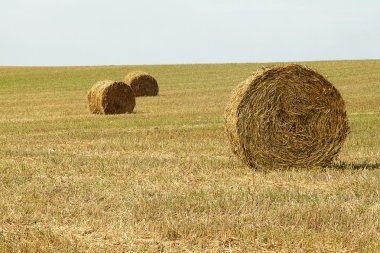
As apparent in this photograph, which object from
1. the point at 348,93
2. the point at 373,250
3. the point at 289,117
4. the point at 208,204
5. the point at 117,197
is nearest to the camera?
the point at 373,250

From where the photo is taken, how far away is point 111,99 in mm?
25328

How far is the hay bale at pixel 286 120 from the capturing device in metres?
12.0

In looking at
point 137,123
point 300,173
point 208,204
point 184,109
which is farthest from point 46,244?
point 184,109

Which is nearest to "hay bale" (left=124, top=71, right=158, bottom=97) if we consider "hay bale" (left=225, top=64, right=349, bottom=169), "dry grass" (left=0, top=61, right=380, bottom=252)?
"dry grass" (left=0, top=61, right=380, bottom=252)

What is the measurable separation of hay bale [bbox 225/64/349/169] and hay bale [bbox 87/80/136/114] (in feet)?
43.2

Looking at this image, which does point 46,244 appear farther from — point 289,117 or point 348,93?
point 348,93

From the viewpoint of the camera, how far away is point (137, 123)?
2073cm

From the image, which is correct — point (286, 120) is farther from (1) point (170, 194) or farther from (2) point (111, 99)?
(2) point (111, 99)

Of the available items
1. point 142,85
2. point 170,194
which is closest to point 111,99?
point 142,85

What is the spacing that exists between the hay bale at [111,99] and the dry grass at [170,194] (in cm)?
472

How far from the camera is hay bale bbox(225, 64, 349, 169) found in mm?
12023

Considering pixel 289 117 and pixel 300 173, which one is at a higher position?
pixel 289 117

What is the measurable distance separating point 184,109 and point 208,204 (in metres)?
17.2

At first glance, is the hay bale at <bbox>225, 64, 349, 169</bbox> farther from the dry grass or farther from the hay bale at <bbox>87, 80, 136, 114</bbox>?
the hay bale at <bbox>87, 80, 136, 114</bbox>
